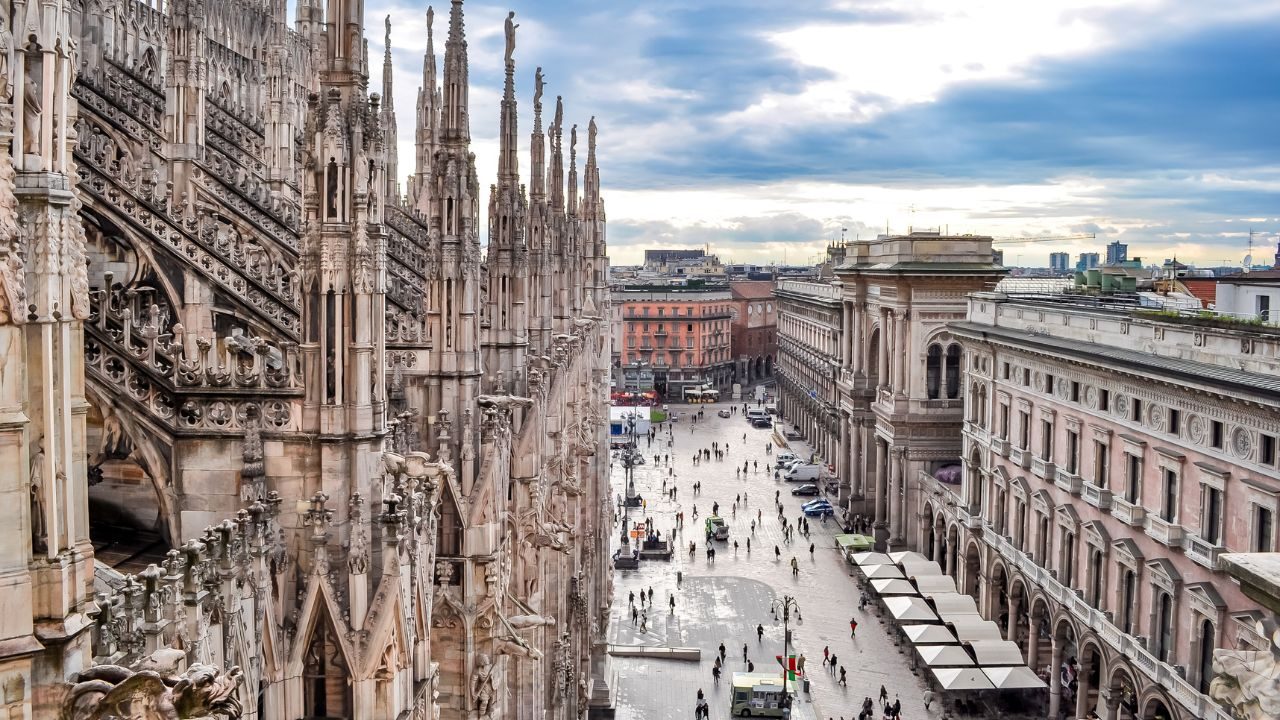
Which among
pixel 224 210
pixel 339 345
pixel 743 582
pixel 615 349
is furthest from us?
pixel 615 349

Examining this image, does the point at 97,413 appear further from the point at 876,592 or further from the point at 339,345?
the point at 876,592

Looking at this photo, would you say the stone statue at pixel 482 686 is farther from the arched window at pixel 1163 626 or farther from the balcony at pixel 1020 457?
the balcony at pixel 1020 457

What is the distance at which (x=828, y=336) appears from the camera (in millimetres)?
87562

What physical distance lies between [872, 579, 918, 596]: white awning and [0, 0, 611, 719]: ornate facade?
21017 millimetres

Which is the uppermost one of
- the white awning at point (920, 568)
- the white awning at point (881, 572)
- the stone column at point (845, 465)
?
the stone column at point (845, 465)

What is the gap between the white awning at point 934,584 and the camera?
48781 millimetres

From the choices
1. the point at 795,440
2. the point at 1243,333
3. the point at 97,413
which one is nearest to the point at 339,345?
the point at 97,413

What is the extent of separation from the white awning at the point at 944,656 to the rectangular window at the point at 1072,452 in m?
7.68

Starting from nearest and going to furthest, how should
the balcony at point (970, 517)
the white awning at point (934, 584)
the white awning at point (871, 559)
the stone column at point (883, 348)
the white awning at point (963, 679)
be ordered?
1. the white awning at point (963, 679)
2. the white awning at point (934, 584)
3. the balcony at point (970, 517)
4. the white awning at point (871, 559)
5. the stone column at point (883, 348)

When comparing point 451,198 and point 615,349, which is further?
point 615,349

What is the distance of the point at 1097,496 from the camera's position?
36812 millimetres

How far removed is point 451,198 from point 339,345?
6.48m

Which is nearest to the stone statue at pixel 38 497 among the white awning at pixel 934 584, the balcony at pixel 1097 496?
the balcony at pixel 1097 496

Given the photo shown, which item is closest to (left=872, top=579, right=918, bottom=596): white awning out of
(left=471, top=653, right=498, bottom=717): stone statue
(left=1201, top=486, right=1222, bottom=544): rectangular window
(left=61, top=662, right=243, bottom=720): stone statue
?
(left=1201, top=486, right=1222, bottom=544): rectangular window
